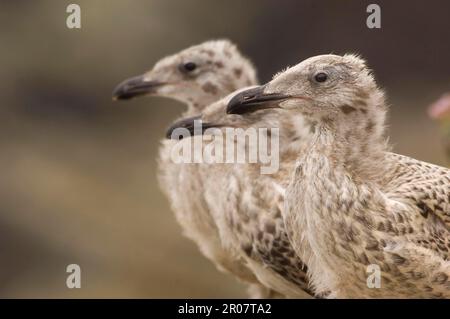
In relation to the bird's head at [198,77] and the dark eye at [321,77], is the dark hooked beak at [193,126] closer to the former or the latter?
the bird's head at [198,77]

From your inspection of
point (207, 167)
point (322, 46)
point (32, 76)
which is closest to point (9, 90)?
point (32, 76)

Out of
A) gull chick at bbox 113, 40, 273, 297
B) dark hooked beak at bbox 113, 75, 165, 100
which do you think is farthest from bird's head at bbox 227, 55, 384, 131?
dark hooked beak at bbox 113, 75, 165, 100

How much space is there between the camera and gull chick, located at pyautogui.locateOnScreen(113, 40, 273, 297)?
651cm

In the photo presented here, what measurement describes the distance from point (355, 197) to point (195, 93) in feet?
7.90

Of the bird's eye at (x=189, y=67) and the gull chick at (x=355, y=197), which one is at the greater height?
the bird's eye at (x=189, y=67)

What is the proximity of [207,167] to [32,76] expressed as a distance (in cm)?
737

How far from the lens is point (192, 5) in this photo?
1323 centimetres

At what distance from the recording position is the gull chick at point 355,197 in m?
4.65

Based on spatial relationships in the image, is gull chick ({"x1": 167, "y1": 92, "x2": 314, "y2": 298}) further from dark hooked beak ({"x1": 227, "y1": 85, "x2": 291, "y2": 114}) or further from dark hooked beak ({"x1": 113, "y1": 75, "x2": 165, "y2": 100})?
dark hooked beak ({"x1": 113, "y1": 75, "x2": 165, "y2": 100})

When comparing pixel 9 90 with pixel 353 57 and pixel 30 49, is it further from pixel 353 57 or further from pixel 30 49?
pixel 353 57

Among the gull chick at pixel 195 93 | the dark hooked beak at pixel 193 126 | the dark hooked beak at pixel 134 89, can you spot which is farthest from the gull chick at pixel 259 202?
the dark hooked beak at pixel 134 89

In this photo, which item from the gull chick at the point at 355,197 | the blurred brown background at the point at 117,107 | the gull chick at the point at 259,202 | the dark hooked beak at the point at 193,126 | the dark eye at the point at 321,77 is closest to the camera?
the gull chick at the point at 355,197

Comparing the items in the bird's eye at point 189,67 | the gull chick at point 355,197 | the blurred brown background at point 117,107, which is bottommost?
the gull chick at point 355,197

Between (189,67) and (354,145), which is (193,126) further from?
(354,145)
